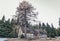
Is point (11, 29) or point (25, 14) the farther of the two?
point (11, 29)

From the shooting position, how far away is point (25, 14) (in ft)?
27.9

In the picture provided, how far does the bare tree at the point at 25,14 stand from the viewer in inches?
335

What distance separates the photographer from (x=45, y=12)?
1070 cm

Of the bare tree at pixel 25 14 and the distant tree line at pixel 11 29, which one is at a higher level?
the bare tree at pixel 25 14

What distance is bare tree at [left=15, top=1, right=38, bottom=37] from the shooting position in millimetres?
8500

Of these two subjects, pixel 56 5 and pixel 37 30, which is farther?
pixel 56 5

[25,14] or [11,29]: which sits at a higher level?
[25,14]

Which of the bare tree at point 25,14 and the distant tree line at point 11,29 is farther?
the distant tree line at point 11,29

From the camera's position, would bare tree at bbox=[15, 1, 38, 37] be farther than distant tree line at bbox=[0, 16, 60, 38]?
No

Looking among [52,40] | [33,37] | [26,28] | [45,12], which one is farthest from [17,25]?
[45,12]

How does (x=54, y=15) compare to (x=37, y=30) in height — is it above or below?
above

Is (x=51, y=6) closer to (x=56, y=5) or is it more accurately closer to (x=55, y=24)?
(x=56, y=5)

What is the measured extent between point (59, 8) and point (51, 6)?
0.57 m

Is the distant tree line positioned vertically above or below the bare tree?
below
